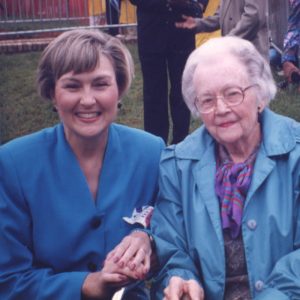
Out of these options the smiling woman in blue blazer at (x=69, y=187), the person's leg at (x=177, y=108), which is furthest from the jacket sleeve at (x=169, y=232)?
the person's leg at (x=177, y=108)

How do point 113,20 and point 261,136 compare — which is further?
point 113,20

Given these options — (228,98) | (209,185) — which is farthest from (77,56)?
(209,185)

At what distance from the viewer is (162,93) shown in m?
5.87

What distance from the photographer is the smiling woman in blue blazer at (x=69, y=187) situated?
2.62 meters

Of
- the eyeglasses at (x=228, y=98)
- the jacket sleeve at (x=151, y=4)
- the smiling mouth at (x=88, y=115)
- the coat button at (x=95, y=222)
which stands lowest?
the coat button at (x=95, y=222)

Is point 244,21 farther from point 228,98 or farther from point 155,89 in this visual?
point 228,98

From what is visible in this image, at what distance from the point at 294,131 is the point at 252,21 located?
266 cm

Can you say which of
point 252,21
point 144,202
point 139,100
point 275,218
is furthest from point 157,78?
point 275,218

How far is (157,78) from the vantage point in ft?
19.1

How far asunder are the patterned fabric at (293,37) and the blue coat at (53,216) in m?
5.77

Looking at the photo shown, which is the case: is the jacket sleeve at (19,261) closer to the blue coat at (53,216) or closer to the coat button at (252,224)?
the blue coat at (53,216)

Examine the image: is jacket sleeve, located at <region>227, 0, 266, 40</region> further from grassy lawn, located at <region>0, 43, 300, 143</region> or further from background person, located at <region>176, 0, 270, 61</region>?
grassy lawn, located at <region>0, 43, 300, 143</region>

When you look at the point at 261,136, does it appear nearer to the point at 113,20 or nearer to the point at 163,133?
the point at 163,133

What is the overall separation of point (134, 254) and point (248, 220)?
0.43 metres
